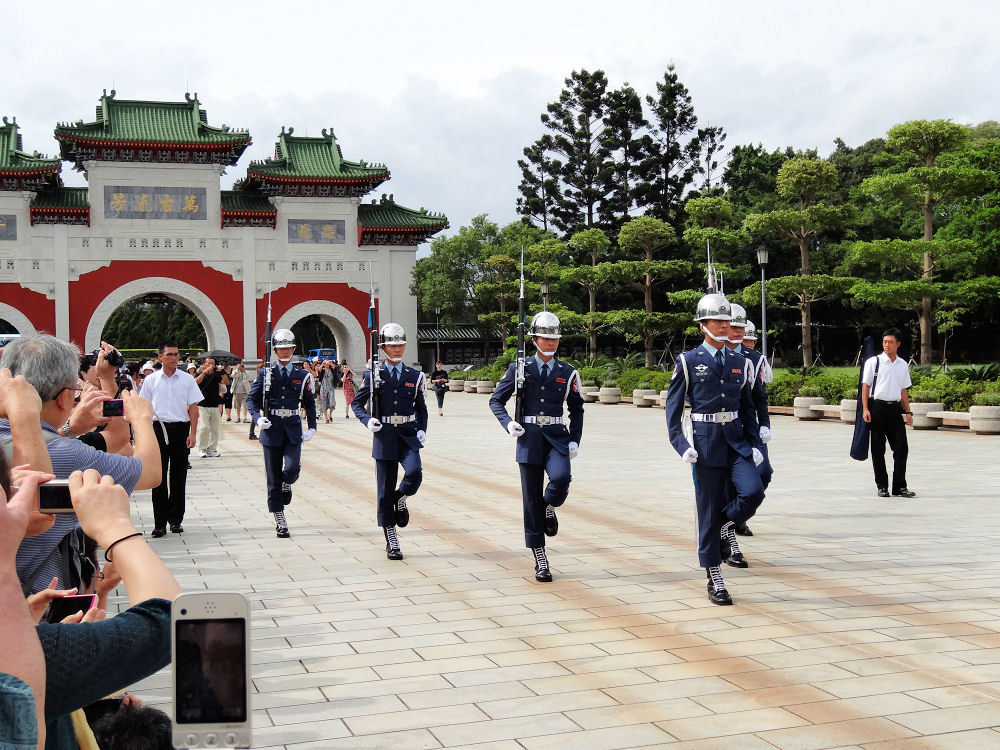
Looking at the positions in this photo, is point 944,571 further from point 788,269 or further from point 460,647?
point 788,269

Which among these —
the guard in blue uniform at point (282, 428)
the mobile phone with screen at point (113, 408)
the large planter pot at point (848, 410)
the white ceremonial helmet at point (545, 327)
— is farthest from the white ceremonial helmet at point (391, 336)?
the large planter pot at point (848, 410)

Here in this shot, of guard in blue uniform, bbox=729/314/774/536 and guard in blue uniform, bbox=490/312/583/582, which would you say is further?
guard in blue uniform, bbox=729/314/774/536

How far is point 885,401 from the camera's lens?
1084cm

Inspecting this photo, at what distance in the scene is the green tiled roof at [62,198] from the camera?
41.7 metres

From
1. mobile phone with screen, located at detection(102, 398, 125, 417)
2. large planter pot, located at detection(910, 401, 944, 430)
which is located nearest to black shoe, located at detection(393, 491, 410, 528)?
mobile phone with screen, located at detection(102, 398, 125, 417)

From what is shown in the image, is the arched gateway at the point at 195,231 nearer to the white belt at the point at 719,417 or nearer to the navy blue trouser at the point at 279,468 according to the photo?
the navy blue trouser at the point at 279,468

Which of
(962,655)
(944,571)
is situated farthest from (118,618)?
(944,571)

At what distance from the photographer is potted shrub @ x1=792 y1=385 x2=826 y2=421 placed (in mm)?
21812

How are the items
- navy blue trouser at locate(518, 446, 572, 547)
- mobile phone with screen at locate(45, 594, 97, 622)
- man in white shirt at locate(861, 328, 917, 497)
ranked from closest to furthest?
1. mobile phone with screen at locate(45, 594, 97, 622)
2. navy blue trouser at locate(518, 446, 572, 547)
3. man in white shirt at locate(861, 328, 917, 497)

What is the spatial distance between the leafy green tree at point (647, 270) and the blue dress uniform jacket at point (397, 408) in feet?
90.3

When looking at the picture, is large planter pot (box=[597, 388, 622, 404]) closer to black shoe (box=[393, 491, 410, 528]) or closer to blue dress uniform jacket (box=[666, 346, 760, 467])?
black shoe (box=[393, 491, 410, 528])

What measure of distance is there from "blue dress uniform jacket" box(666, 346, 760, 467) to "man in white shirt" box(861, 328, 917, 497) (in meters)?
4.32

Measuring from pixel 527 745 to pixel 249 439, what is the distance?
17245 mm

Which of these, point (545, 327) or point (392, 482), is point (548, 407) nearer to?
point (545, 327)
